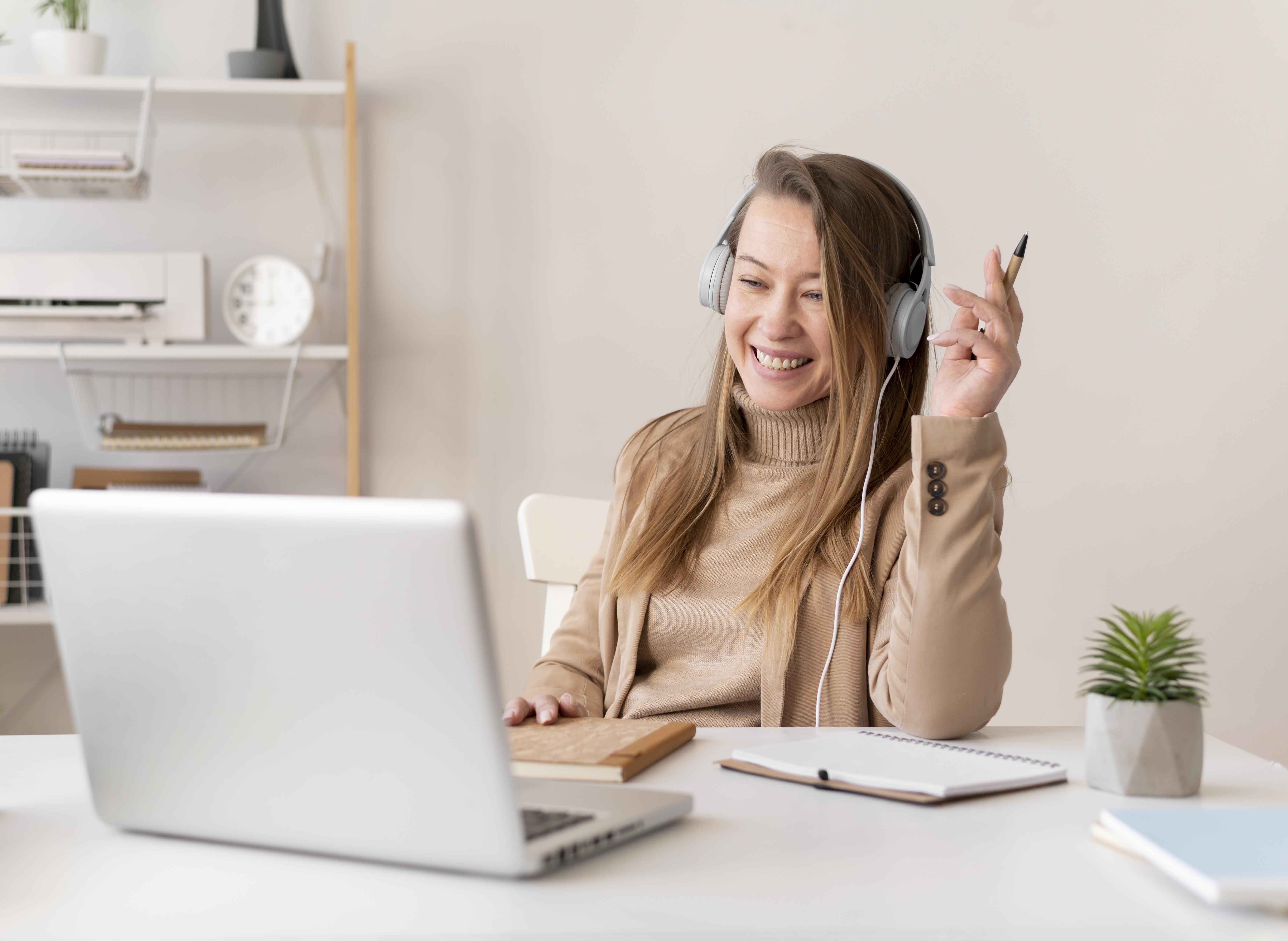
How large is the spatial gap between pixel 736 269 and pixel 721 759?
68 cm

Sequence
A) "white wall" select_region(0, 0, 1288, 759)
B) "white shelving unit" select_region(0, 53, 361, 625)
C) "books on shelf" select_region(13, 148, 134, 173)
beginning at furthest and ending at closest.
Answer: "white wall" select_region(0, 0, 1288, 759) < "white shelving unit" select_region(0, 53, 361, 625) < "books on shelf" select_region(13, 148, 134, 173)

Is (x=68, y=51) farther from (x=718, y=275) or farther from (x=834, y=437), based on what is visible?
(x=834, y=437)

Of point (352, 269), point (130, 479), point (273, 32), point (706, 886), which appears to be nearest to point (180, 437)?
point (130, 479)

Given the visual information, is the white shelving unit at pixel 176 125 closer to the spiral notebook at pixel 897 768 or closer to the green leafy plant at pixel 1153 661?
the spiral notebook at pixel 897 768

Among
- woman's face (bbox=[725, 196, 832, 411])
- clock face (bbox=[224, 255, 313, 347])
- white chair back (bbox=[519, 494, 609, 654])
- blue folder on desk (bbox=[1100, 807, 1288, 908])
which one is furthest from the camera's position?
clock face (bbox=[224, 255, 313, 347])

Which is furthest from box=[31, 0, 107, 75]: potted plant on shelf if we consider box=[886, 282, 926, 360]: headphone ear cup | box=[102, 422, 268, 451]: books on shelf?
box=[886, 282, 926, 360]: headphone ear cup

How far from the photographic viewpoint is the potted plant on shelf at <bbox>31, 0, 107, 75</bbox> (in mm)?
2039

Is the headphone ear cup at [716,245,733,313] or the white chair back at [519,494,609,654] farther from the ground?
the headphone ear cup at [716,245,733,313]

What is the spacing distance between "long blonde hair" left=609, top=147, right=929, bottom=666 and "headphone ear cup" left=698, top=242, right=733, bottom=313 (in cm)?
9

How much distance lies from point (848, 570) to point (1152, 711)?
471 millimetres

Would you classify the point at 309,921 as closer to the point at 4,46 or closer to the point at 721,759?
the point at 721,759

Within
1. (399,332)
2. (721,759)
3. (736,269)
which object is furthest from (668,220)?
(721,759)

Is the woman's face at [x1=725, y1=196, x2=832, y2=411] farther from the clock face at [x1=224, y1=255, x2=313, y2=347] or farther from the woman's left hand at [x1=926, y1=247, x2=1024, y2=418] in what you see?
the clock face at [x1=224, y1=255, x2=313, y2=347]

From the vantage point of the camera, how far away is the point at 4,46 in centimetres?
217
